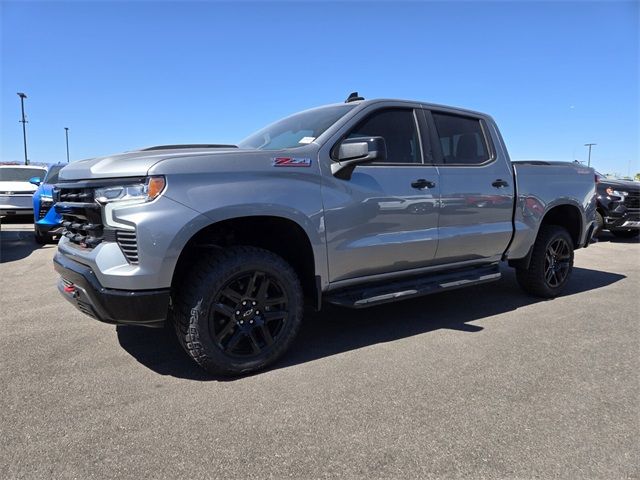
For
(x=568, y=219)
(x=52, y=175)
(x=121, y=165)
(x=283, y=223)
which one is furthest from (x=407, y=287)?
(x=52, y=175)

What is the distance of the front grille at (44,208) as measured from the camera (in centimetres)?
813

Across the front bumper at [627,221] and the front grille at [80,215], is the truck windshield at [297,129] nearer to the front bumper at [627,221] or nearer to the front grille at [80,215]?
the front grille at [80,215]

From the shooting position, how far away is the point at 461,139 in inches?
179

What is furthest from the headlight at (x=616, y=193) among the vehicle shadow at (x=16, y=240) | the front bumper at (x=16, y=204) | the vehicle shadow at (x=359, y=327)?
the front bumper at (x=16, y=204)

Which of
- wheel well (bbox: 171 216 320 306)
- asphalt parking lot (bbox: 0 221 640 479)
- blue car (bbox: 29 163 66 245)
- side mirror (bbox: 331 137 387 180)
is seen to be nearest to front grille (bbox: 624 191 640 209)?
asphalt parking lot (bbox: 0 221 640 479)

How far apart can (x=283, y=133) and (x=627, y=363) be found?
11.0 ft

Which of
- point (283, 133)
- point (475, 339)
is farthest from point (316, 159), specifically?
point (475, 339)

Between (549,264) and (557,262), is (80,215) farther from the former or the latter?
(557,262)

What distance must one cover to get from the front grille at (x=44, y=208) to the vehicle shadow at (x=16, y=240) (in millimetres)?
641

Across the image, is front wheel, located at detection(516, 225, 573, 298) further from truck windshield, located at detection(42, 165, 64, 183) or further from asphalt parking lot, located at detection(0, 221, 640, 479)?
truck windshield, located at detection(42, 165, 64, 183)

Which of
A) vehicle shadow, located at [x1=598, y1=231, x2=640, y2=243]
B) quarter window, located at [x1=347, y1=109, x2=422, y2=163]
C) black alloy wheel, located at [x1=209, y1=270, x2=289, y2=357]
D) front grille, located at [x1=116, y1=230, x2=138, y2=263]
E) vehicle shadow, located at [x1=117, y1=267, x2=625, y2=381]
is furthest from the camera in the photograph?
vehicle shadow, located at [x1=598, y1=231, x2=640, y2=243]

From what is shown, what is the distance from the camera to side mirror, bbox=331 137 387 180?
323cm

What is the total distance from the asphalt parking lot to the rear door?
771 mm

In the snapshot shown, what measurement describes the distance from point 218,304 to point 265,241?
702 millimetres
